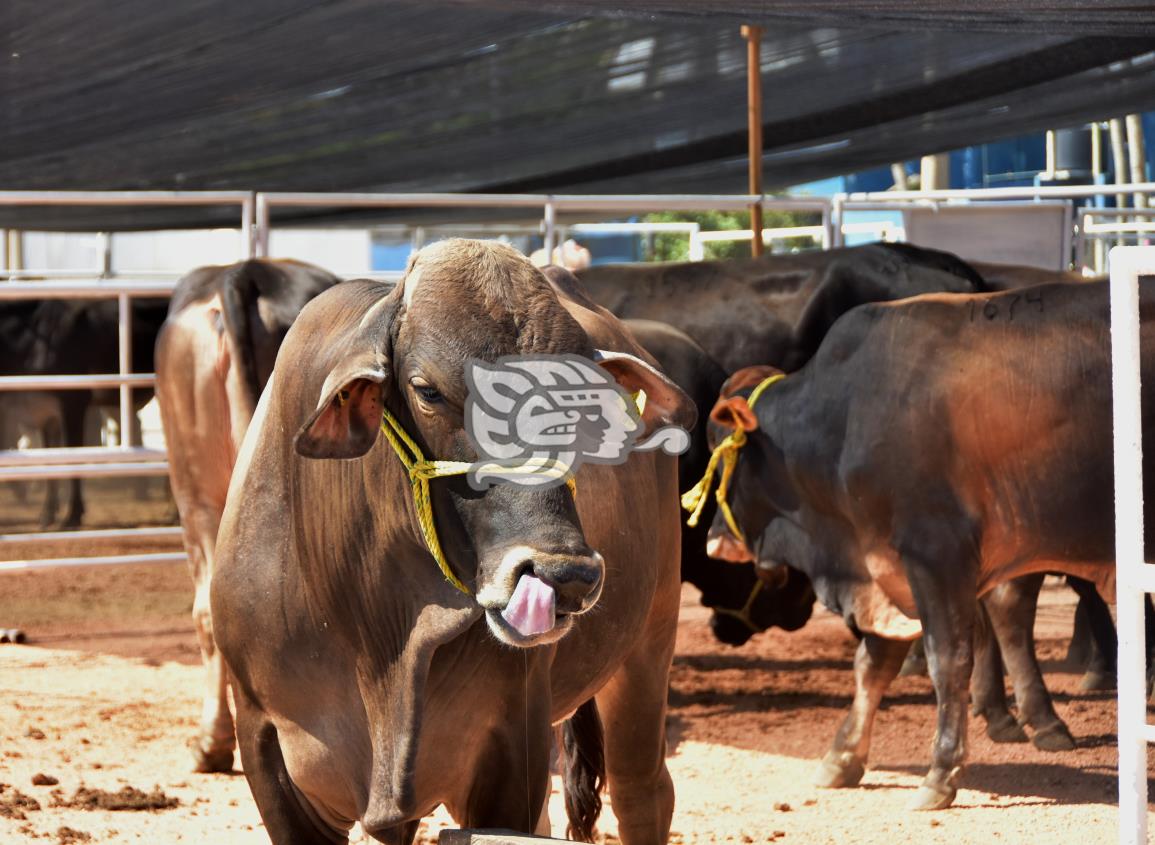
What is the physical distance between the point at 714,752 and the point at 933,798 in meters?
1.02

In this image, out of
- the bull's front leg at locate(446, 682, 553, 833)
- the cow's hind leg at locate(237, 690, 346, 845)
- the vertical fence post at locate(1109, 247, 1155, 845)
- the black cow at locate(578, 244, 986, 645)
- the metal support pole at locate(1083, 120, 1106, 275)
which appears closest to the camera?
the vertical fence post at locate(1109, 247, 1155, 845)

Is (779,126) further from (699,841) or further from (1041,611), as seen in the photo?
(699,841)

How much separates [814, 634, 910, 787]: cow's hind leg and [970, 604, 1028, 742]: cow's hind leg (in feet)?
1.83

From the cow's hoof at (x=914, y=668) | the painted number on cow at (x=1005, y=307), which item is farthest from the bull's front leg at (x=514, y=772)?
the cow's hoof at (x=914, y=668)

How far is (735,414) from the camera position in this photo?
5969 mm

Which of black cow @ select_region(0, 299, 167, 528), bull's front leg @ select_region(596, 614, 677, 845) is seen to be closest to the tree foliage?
black cow @ select_region(0, 299, 167, 528)

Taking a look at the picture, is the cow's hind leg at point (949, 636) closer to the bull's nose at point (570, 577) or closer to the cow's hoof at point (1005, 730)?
the cow's hoof at point (1005, 730)

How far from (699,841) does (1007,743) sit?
6.04 feet

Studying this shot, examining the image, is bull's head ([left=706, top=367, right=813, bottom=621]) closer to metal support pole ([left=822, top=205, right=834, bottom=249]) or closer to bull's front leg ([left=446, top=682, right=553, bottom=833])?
metal support pole ([left=822, top=205, right=834, bottom=249])

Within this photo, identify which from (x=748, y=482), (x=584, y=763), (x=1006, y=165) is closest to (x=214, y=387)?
(x=748, y=482)

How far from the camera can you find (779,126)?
9.37m

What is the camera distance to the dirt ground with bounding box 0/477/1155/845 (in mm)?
4832

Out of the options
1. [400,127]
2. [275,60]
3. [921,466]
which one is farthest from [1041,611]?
[275,60]

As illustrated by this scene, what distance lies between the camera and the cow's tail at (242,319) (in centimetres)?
543
